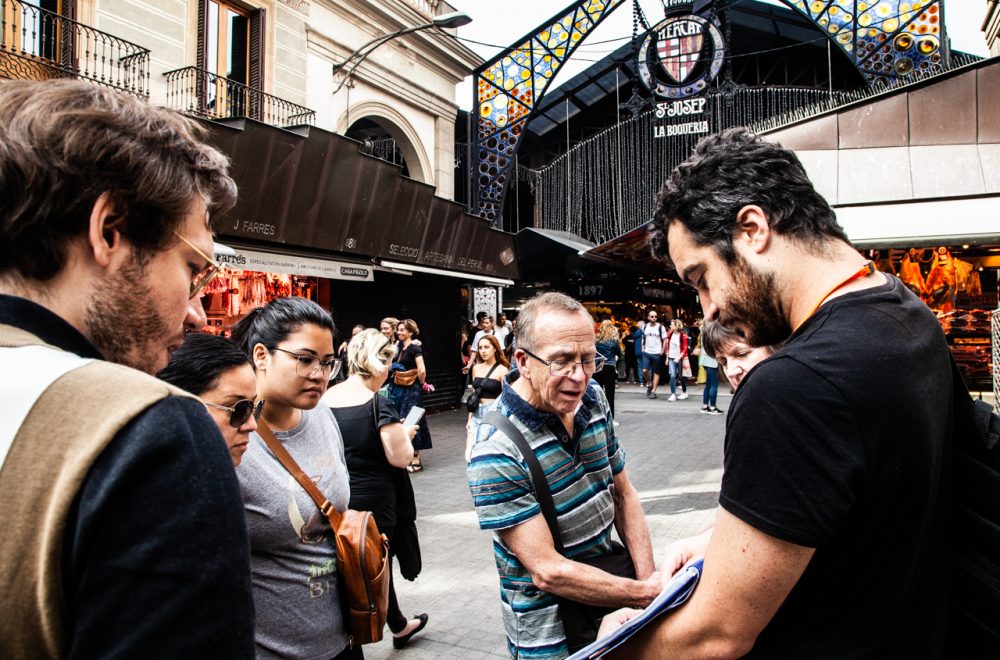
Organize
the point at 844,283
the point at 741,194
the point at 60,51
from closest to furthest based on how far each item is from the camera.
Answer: the point at 844,283, the point at 741,194, the point at 60,51

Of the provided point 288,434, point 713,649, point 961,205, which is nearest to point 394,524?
point 288,434

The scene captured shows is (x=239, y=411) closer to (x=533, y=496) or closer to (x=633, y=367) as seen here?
(x=533, y=496)

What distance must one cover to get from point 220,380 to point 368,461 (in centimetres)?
183

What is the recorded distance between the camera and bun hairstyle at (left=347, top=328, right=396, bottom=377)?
434 cm

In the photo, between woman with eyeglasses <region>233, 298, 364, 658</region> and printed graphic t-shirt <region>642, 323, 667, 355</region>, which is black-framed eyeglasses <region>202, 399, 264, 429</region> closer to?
woman with eyeglasses <region>233, 298, 364, 658</region>

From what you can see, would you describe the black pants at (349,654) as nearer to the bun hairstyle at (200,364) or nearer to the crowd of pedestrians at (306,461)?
the crowd of pedestrians at (306,461)

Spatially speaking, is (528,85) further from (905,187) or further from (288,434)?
(288,434)

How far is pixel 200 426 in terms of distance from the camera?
29.6 inches

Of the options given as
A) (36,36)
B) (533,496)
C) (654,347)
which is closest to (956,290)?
(654,347)

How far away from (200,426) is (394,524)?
3.23 m

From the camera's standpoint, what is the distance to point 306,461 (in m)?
2.38

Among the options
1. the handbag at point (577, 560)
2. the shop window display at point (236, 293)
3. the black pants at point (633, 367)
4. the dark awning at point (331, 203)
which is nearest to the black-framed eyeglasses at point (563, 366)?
the handbag at point (577, 560)

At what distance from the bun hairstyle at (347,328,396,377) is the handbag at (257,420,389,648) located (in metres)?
2.05

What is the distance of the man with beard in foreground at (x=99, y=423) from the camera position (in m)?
0.66
